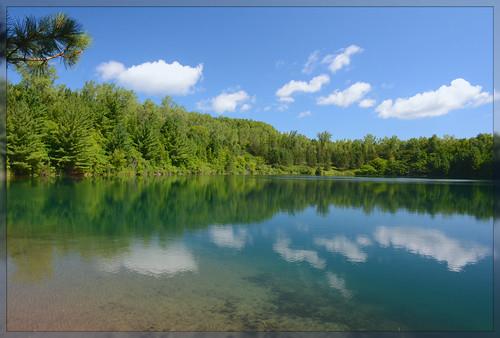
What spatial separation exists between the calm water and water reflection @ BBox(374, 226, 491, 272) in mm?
52

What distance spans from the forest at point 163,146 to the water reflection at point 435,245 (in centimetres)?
1140

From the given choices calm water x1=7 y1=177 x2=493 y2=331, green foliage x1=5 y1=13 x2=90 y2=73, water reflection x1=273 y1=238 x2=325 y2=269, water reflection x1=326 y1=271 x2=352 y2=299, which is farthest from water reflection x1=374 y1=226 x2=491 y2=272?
green foliage x1=5 y1=13 x2=90 y2=73

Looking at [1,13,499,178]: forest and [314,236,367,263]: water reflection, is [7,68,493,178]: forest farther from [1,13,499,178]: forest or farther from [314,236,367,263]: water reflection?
[314,236,367,263]: water reflection

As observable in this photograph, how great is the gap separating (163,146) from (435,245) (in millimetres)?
58458

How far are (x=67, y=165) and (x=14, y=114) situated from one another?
1004 cm

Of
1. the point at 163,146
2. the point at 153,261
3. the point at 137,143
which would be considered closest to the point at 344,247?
the point at 153,261

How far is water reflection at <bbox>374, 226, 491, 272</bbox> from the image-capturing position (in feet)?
34.4

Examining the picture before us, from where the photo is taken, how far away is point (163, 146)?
214 feet

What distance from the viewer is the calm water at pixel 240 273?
571cm

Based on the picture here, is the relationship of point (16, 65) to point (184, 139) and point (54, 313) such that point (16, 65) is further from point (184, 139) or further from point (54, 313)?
point (184, 139)

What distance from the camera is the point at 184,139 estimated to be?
7038cm

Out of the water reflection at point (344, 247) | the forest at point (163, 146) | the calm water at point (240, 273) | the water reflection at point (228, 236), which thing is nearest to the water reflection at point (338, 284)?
the calm water at point (240, 273)

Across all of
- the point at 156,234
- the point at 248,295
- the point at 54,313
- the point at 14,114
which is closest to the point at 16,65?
the point at 54,313

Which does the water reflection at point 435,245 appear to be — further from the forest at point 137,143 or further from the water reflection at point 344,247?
the forest at point 137,143
